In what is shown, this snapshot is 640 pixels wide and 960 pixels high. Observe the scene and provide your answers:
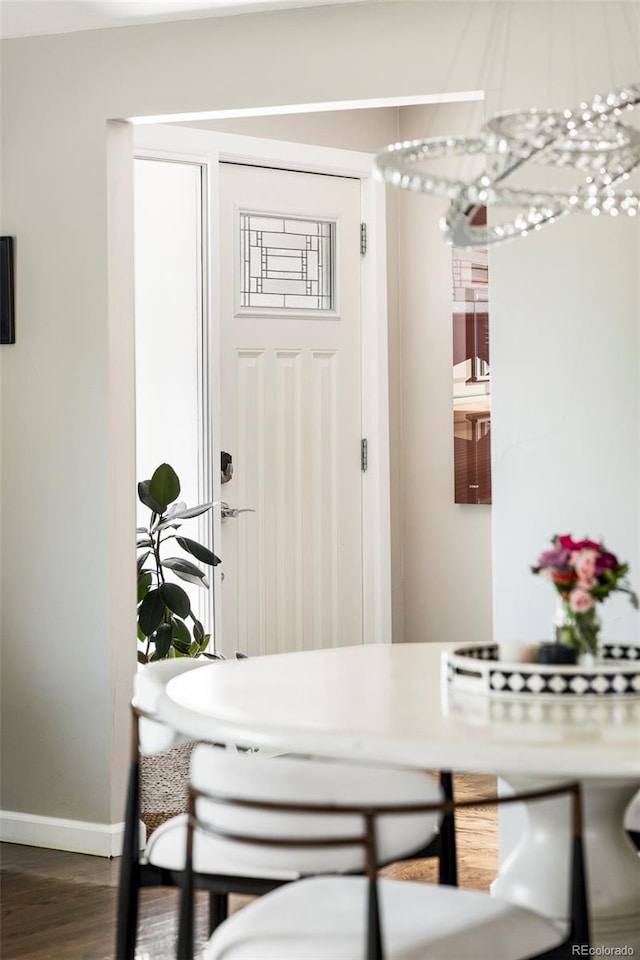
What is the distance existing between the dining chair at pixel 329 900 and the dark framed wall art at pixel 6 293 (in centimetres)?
232

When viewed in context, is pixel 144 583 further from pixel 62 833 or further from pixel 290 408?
pixel 290 408

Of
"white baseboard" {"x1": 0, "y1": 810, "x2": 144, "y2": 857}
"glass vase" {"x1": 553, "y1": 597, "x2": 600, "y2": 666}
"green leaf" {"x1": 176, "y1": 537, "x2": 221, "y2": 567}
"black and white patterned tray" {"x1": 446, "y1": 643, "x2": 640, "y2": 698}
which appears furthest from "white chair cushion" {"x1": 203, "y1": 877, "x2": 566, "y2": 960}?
"green leaf" {"x1": 176, "y1": 537, "x2": 221, "y2": 567}

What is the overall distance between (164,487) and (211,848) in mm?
2005

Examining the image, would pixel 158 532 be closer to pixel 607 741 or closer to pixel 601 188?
pixel 601 188

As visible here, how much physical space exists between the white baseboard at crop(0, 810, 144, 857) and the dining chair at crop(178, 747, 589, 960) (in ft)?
6.43

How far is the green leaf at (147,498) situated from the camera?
13.1ft

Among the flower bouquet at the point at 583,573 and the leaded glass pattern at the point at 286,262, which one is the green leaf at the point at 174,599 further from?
the flower bouquet at the point at 583,573

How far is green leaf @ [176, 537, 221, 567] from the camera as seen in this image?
3.98m

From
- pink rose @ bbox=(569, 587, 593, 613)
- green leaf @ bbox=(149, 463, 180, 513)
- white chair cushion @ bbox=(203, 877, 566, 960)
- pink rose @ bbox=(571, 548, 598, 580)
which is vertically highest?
green leaf @ bbox=(149, 463, 180, 513)

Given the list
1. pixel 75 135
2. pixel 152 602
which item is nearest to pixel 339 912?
pixel 152 602

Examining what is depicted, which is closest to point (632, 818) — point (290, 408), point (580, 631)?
point (580, 631)

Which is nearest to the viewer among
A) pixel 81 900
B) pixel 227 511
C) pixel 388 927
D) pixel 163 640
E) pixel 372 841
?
pixel 372 841

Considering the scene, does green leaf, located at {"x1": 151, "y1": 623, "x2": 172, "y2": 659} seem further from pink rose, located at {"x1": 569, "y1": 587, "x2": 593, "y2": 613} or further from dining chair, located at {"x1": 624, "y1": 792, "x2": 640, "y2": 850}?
pink rose, located at {"x1": 569, "y1": 587, "x2": 593, "y2": 613}

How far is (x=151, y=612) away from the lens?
3924 millimetres
